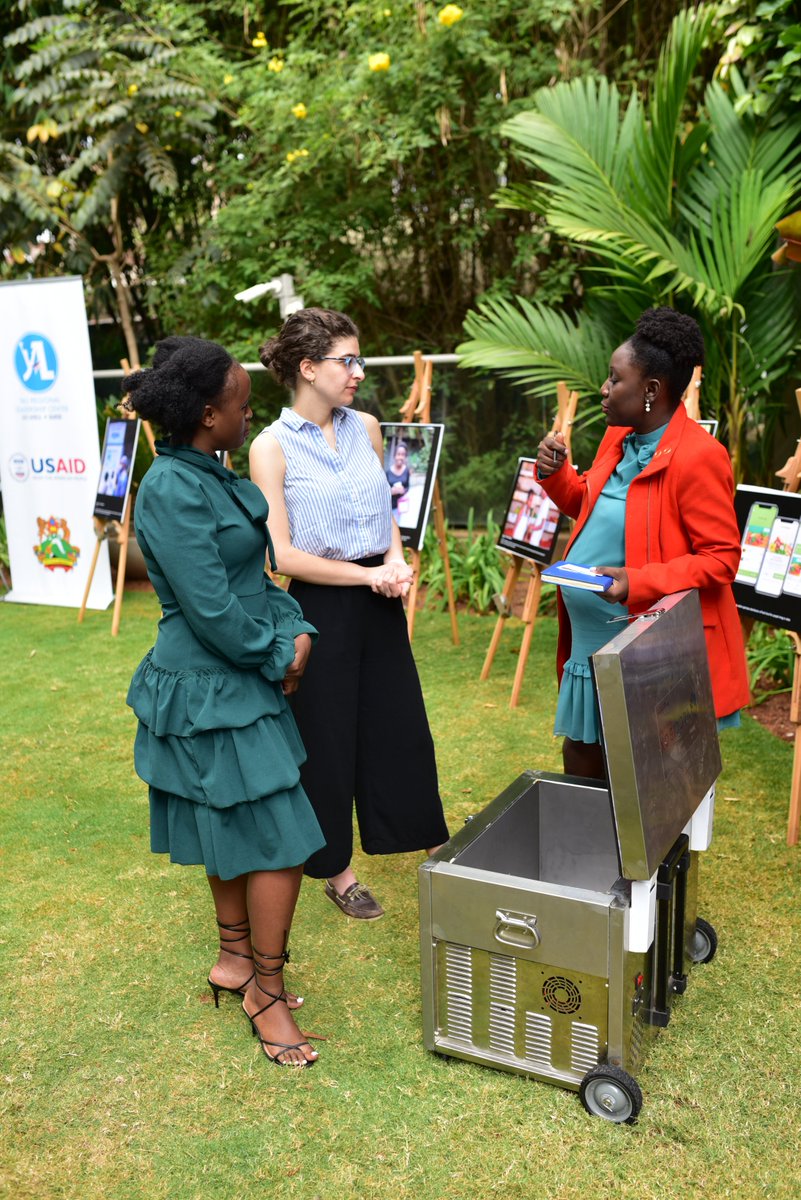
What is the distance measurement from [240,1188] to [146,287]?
A: 9222 mm

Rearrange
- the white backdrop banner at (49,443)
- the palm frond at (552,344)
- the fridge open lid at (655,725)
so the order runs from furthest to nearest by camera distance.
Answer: the white backdrop banner at (49,443), the palm frond at (552,344), the fridge open lid at (655,725)

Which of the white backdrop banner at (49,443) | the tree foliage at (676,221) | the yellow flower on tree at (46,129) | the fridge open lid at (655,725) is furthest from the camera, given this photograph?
the yellow flower on tree at (46,129)

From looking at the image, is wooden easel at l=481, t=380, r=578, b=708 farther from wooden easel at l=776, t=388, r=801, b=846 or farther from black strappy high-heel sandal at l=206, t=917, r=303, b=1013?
black strappy high-heel sandal at l=206, t=917, r=303, b=1013

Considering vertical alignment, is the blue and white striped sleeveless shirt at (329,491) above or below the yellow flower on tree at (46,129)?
below

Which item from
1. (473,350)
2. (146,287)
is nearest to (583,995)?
(473,350)

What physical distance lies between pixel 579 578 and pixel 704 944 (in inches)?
47.7

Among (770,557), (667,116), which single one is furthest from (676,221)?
(770,557)

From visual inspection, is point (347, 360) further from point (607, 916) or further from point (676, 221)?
point (676, 221)

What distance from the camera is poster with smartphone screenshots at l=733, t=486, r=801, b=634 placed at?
3.70 metres

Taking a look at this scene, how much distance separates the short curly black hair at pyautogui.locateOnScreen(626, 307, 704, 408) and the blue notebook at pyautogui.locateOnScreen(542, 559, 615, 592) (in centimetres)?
55

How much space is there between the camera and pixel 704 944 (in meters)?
3.05

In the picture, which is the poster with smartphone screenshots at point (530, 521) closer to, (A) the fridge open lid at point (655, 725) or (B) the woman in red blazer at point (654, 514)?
(B) the woman in red blazer at point (654, 514)

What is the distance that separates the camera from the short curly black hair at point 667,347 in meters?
2.73

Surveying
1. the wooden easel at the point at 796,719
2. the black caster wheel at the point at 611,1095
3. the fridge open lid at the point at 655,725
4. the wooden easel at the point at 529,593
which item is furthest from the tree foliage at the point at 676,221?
the black caster wheel at the point at 611,1095
